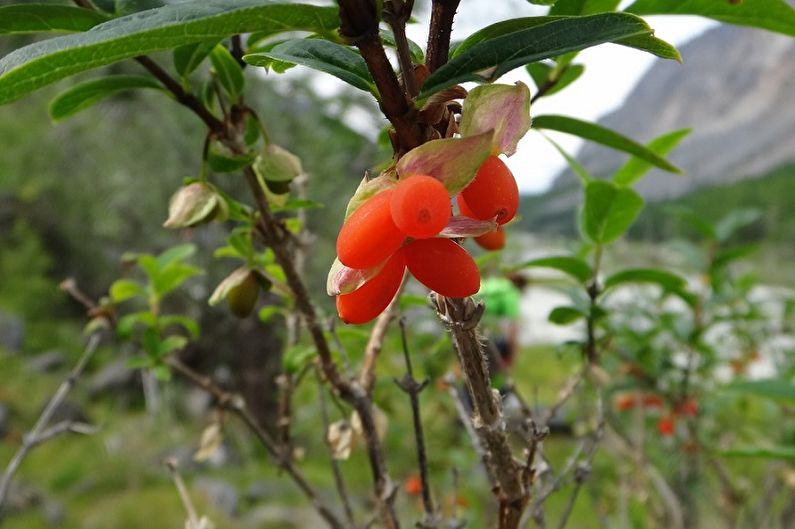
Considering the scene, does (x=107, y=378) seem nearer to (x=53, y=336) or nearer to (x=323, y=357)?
(x=53, y=336)

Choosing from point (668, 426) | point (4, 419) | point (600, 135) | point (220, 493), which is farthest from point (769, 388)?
point (4, 419)

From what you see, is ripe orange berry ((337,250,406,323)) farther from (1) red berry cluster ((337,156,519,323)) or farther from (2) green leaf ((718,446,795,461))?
(2) green leaf ((718,446,795,461))

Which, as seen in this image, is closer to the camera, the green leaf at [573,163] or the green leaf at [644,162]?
the green leaf at [573,163]

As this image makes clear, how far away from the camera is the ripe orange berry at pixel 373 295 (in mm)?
221

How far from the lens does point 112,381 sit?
391 cm

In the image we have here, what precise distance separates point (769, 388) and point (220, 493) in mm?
2386

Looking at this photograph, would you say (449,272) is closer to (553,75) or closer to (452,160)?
(452,160)

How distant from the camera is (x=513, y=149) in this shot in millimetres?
226

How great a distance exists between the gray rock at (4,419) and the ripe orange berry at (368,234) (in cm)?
368

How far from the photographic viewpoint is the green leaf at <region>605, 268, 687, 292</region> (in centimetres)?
55

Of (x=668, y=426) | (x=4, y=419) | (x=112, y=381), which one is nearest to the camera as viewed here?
(x=668, y=426)

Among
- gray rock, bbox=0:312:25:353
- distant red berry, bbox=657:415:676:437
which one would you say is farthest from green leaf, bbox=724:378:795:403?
gray rock, bbox=0:312:25:353

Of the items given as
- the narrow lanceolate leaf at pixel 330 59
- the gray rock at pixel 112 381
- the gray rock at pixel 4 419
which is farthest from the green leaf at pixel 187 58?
the gray rock at pixel 112 381

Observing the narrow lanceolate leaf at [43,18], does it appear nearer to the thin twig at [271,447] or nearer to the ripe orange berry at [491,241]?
the ripe orange berry at [491,241]
